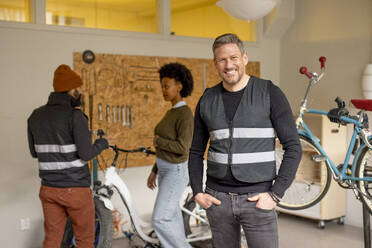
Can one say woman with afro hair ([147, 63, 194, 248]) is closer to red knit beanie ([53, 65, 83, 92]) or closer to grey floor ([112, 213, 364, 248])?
red knit beanie ([53, 65, 83, 92])

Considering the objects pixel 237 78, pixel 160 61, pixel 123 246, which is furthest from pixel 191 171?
pixel 160 61

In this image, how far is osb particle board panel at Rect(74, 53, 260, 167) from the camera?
4.33 meters

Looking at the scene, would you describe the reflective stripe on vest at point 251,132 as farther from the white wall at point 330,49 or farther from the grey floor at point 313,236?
the white wall at point 330,49

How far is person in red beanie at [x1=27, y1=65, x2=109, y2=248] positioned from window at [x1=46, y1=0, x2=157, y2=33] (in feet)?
4.74

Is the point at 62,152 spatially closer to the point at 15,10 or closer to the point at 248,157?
the point at 248,157

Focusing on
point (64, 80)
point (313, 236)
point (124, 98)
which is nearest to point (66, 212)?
point (64, 80)

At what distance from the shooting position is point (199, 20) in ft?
16.4

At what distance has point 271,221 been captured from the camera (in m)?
2.00

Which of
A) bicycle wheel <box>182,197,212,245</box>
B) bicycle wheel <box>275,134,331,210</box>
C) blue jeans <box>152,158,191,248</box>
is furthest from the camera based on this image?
bicycle wheel <box>275,134,331,210</box>

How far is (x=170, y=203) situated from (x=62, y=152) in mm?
922

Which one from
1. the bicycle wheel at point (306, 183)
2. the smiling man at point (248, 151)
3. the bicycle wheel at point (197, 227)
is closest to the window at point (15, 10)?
the bicycle wheel at point (197, 227)

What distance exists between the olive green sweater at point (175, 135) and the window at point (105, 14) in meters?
1.58

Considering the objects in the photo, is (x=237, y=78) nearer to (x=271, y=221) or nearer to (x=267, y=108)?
(x=267, y=108)

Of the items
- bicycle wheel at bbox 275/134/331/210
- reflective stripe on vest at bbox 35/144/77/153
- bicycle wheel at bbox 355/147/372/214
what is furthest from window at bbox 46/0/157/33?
bicycle wheel at bbox 355/147/372/214
